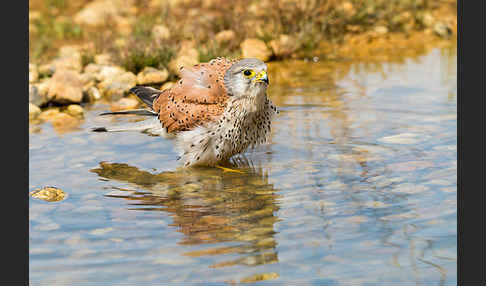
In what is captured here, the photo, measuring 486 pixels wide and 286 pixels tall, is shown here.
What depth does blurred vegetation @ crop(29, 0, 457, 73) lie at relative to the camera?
9789 millimetres

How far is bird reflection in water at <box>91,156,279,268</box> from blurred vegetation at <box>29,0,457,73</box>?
3.60 metres

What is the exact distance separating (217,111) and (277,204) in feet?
3.86

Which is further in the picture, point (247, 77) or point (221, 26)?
point (221, 26)

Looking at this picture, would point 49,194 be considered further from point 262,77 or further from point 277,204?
point 262,77

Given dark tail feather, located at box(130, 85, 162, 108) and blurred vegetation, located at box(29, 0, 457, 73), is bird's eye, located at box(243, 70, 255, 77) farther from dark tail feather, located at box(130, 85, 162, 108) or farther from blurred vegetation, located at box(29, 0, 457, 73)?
blurred vegetation, located at box(29, 0, 457, 73)

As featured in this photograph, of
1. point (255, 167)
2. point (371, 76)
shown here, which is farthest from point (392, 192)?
→ point (371, 76)

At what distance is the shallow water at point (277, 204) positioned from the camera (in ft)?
12.6

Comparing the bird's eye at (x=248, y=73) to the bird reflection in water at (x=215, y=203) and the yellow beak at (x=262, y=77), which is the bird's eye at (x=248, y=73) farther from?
the bird reflection in water at (x=215, y=203)

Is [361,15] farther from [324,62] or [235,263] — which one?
[235,263]

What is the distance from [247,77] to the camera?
18.5ft

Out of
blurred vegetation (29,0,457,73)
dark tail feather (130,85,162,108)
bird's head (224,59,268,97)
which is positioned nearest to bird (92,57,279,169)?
bird's head (224,59,268,97)

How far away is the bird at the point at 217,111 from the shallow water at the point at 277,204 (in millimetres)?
200

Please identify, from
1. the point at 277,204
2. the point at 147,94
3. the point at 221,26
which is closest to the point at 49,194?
the point at 277,204

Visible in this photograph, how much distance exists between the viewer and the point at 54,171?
231 inches
